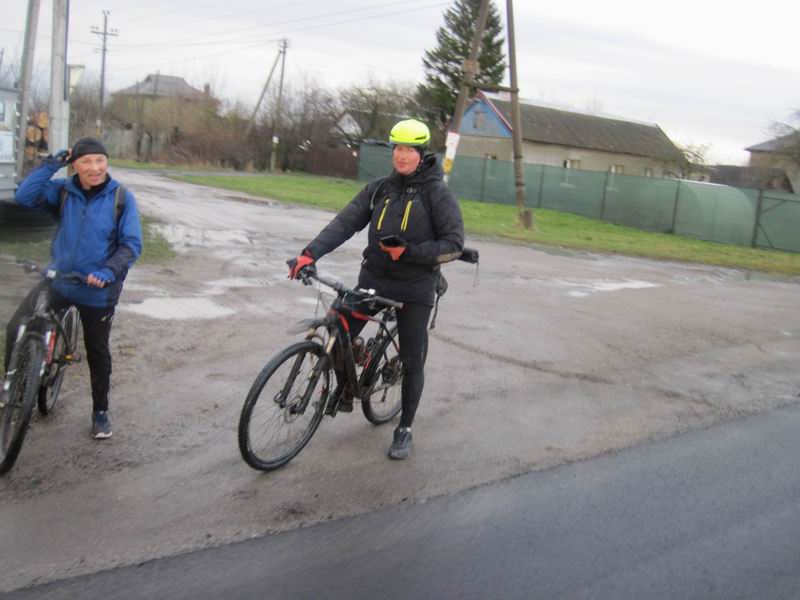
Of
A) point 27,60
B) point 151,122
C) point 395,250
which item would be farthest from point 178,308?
point 151,122

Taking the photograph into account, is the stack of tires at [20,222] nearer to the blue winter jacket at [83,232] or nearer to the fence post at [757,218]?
the blue winter jacket at [83,232]

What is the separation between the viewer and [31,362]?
4496 millimetres

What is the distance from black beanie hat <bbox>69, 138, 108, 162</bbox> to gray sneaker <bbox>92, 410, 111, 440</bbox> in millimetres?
1502

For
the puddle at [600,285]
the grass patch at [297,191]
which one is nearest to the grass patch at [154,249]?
the puddle at [600,285]

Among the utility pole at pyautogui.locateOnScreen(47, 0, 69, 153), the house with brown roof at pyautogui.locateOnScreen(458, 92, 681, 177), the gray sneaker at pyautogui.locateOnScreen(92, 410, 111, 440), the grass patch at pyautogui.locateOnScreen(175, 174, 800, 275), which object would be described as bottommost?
the gray sneaker at pyautogui.locateOnScreen(92, 410, 111, 440)

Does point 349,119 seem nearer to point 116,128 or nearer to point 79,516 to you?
point 116,128

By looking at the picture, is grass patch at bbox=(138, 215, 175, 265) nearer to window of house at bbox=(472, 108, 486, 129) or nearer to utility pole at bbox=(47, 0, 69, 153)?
utility pole at bbox=(47, 0, 69, 153)

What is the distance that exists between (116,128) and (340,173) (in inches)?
504

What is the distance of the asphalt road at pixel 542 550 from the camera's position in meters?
3.64

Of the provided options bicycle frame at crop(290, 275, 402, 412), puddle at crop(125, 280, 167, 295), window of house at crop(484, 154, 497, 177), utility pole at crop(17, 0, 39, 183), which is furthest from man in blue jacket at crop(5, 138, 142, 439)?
window of house at crop(484, 154, 497, 177)

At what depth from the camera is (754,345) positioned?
9.71 meters

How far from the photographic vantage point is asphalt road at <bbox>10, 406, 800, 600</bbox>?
3639mm

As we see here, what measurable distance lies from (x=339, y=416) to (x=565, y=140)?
156ft

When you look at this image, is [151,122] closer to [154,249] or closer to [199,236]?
[199,236]
